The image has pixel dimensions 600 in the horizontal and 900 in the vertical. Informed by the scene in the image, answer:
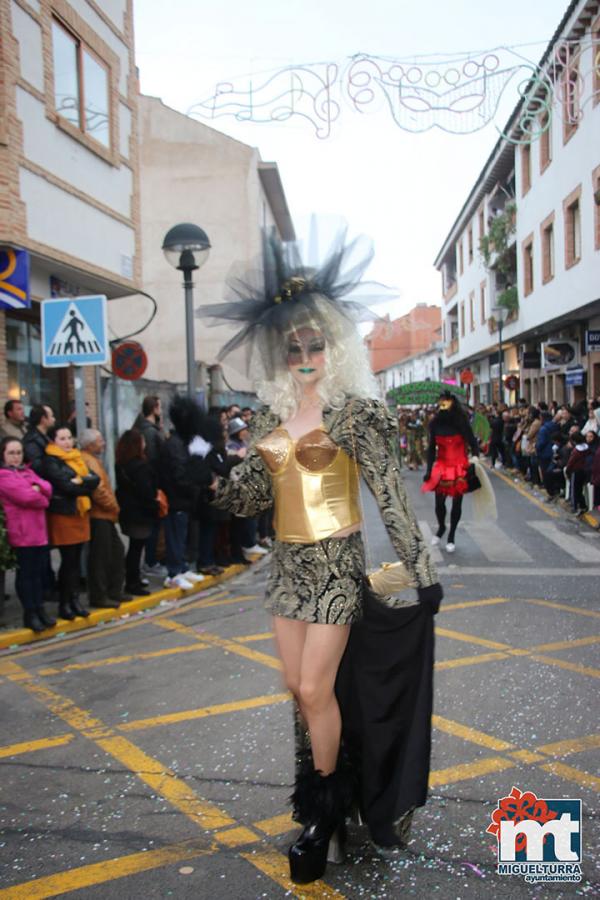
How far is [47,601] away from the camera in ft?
25.4

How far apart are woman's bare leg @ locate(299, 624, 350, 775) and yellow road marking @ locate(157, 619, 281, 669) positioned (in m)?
2.23

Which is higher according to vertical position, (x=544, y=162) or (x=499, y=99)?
(x=544, y=162)

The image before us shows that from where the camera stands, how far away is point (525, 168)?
88.2 ft

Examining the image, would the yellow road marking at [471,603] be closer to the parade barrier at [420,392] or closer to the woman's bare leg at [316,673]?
the woman's bare leg at [316,673]

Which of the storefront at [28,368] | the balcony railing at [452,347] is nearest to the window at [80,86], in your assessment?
the storefront at [28,368]

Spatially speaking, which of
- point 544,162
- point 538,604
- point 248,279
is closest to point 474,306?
point 544,162

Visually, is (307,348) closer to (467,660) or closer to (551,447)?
(467,660)

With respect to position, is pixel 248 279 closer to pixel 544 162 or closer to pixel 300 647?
pixel 300 647

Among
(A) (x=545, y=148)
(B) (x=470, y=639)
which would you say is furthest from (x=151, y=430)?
(A) (x=545, y=148)

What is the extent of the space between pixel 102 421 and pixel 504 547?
23.5ft

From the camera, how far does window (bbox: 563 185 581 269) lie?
68.8 ft

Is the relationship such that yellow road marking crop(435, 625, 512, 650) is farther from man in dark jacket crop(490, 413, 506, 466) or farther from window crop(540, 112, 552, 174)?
window crop(540, 112, 552, 174)

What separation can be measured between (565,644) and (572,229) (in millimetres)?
18502

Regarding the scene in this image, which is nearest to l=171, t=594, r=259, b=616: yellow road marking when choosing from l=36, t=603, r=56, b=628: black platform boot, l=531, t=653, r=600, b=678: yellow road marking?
l=36, t=603, r=56, b=628: black platform boot
